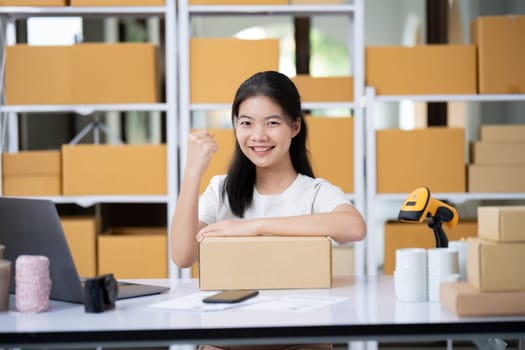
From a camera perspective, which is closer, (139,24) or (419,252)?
(419,252)

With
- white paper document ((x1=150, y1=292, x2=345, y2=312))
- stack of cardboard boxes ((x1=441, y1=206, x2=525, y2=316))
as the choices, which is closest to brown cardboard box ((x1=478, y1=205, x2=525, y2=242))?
stack of cardboard boxes ((x1=441, y1=206, x2=525, y2=316))

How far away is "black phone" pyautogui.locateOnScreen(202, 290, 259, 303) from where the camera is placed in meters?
1.62

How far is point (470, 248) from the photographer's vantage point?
1.61m

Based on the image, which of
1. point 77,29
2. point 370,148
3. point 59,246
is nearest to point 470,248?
point 59,246

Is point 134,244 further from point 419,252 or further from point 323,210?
point 419,252

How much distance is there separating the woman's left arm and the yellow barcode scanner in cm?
24

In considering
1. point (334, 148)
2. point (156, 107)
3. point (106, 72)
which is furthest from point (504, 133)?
point (106, 72)

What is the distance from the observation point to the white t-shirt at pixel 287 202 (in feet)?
7.41

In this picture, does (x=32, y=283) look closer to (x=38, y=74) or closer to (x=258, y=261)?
(x=258, y=261)

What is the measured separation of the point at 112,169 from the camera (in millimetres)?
3459

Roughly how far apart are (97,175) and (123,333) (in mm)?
2130

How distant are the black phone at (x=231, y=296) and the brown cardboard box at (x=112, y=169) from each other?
1.80 m

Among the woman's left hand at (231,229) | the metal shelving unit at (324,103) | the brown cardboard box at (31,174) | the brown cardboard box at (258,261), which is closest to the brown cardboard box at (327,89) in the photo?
the metal shelving unit at (324,103)

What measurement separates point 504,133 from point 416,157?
1.39 feet
